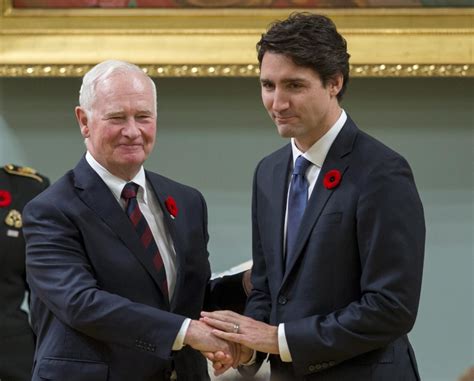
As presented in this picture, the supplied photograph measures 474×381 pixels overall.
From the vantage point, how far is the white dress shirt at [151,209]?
314 cm

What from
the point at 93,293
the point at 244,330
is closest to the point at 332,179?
the point at 244,330

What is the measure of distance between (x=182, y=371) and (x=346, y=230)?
2.25ft

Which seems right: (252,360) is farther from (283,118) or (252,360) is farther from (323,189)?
(283,118)

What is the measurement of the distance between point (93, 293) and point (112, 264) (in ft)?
0.37

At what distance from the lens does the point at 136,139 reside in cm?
307

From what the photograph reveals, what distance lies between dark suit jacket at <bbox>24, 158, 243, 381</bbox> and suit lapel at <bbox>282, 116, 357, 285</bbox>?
15.7 inches

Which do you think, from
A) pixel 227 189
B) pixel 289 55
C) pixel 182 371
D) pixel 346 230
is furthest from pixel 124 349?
pixel 227 189

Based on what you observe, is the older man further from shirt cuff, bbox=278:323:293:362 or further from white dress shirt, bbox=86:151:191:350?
shirt cuff, bbox=278:323:293:362

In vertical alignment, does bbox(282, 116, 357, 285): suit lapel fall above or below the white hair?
below

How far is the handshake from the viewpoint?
9.72 feet

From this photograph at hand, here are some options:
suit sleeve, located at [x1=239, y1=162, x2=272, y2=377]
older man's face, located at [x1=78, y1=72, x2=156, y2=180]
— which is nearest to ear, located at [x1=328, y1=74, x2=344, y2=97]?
suit sleeve, located at [x1=239, y1=162, x2=272, y2=377]

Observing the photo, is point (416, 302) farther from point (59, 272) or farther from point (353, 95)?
point (353, 95)

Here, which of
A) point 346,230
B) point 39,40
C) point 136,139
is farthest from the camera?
point 39,40

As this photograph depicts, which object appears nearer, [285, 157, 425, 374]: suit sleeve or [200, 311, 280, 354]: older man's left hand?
[285, 157, 425, 374]: suit sleeve
